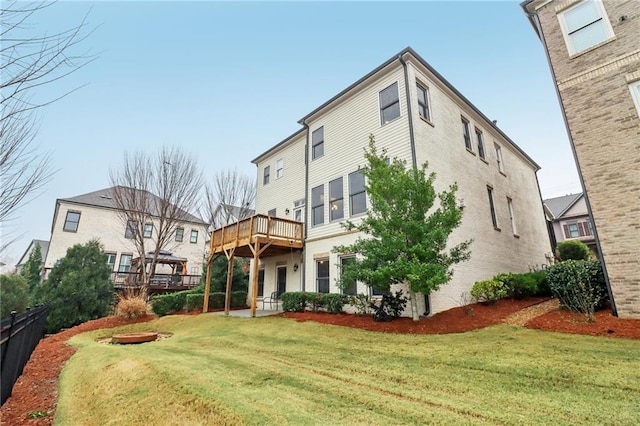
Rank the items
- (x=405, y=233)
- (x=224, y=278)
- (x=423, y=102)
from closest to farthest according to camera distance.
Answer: (x=405, y=233), (x=423, y=102), (x=224, y=278)

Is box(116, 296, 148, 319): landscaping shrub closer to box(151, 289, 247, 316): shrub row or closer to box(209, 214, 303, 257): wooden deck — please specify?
box(151, 289, 247, 316): shrub row

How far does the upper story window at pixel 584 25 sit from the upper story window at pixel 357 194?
7506mm

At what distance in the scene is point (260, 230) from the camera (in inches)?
475

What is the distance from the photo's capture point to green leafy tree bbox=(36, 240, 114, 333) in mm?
13602

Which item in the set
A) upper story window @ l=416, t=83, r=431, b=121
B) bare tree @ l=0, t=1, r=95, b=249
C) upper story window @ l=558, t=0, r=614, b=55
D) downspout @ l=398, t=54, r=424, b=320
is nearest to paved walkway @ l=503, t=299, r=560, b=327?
downspout @ l=398, t=54, r=424, b=320

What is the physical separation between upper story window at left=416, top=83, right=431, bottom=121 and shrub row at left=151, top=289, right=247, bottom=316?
13328mm

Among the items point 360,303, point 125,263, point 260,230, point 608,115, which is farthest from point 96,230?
point 608,115

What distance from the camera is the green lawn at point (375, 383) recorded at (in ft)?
9.75

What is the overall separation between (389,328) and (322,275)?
4.95 metres

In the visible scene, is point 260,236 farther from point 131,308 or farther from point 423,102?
point 423,102

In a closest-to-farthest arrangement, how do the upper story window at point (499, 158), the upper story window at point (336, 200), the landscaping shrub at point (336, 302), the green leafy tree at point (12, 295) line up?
the landscaping shrub at point (336, 302) → the green leafy tree at point (12, 295) → the upper story window at point (336, 200) → the upper story window at point (499, 158)

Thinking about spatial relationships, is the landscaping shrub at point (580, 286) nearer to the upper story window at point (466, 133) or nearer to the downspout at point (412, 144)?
the downspout at point (412, 144)

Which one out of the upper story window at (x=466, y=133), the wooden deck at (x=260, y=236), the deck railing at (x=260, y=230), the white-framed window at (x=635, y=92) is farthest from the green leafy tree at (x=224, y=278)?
the white-framed window at (x=635, y=92)

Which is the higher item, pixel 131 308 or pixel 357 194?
pixel 357 194
